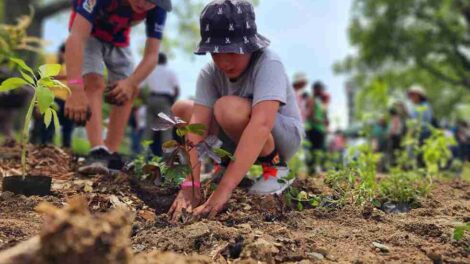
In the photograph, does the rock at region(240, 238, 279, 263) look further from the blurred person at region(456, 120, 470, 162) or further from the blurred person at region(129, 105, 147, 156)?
the blurred person at region(456, 120, 470, 162)

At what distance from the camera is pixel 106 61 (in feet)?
12.3

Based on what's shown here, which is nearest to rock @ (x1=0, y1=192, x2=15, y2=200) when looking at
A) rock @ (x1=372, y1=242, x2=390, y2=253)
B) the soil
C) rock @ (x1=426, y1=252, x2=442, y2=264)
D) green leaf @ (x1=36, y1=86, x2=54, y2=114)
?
the soil

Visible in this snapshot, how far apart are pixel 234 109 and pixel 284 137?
418 mm

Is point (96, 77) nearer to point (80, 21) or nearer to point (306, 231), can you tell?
point (80, 21)

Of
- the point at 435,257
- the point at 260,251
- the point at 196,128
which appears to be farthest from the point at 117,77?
the point at 435,257

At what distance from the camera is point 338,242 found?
6.70ft

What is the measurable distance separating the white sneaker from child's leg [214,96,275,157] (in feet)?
1.00

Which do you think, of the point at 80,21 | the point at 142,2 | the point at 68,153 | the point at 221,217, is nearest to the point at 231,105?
the point at 221,217

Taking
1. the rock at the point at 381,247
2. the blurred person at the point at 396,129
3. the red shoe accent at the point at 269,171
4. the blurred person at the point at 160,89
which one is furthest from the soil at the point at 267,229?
the blurred person at the point at 396,129

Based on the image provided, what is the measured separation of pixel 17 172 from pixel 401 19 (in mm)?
23497

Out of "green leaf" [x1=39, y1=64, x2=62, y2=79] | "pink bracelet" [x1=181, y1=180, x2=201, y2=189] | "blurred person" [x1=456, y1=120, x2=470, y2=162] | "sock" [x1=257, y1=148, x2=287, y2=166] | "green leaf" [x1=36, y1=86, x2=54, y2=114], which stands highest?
"green leaf" [x1=39, y1=64, x2=62, y2=79]

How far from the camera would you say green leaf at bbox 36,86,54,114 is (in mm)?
2146

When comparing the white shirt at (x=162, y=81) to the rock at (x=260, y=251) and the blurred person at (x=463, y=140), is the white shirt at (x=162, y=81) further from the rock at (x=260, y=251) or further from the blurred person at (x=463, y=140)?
the blurred person at (x=463, y=140)

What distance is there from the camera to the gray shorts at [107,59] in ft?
11.7
